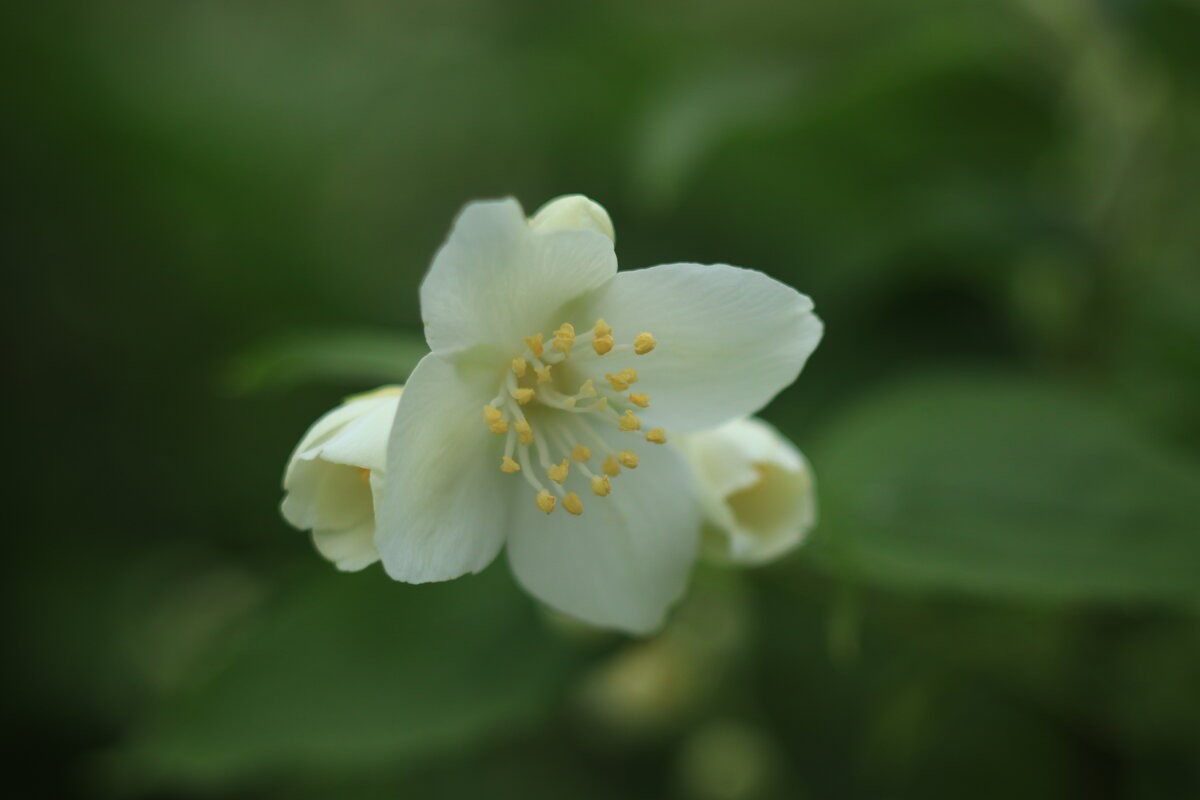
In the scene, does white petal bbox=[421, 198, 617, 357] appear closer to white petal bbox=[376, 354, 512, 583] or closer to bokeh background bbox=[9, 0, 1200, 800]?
white petal bbox=[376, 354, 512, 583]

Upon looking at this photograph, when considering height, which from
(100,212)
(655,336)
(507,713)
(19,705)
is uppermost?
(655,336)

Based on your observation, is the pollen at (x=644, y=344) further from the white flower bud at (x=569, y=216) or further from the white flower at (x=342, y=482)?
the white flower at (x=342, y=482)

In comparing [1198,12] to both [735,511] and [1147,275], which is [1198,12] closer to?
[1147,275]

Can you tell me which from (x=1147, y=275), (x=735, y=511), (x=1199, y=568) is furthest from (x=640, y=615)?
(x=1147, y=275)

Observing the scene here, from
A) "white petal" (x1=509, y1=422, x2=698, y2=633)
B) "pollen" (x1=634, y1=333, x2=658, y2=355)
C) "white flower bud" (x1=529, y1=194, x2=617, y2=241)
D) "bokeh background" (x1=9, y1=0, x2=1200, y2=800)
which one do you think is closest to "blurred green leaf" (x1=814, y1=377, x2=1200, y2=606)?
"bokeh background" (x1=9, y1=0, x2=1200, y2=800)

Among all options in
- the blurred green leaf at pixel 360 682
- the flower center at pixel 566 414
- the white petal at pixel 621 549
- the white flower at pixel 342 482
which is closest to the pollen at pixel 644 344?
the flower center at pixel 566 414

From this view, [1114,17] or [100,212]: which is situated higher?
[1114,17]

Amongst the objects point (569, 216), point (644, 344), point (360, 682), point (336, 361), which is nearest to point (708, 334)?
point (644, 344)
